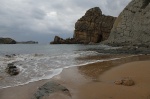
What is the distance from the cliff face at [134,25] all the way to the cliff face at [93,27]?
32.7m

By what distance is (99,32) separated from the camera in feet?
274

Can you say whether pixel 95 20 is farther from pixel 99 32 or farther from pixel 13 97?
pixel 13 97

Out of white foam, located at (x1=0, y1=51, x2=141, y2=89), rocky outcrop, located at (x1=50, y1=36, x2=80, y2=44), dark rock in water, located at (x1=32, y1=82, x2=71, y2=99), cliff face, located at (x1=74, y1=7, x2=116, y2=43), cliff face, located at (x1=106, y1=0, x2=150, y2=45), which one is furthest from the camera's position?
rocky outcrop, located at (x1=50, y1=36, x2=80, y2=44)

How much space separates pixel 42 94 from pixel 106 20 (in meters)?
80.2

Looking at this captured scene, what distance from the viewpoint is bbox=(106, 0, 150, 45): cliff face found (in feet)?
134

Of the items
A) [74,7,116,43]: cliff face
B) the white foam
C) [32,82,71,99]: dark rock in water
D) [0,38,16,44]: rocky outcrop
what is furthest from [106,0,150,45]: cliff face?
[0,38,16,44]: rocky outcrop

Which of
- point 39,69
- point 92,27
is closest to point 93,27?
point 92,27

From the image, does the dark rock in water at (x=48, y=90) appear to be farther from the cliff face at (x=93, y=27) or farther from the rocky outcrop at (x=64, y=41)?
the rocky outcrop at (x=64, y=41)

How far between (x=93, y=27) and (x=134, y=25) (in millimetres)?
40407

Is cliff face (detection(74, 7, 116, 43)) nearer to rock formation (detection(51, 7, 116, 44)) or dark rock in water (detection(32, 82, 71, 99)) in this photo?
rock formation (detection(51, 7, 116, 44))

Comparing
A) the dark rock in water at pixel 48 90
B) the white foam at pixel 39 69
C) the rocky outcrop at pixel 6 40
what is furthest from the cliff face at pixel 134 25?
the rocky outcrop at pixel 6 40

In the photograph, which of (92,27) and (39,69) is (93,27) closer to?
(92,27)

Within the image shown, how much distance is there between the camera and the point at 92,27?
83500 millimetres

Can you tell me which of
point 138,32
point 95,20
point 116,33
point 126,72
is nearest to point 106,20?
point 95,20
